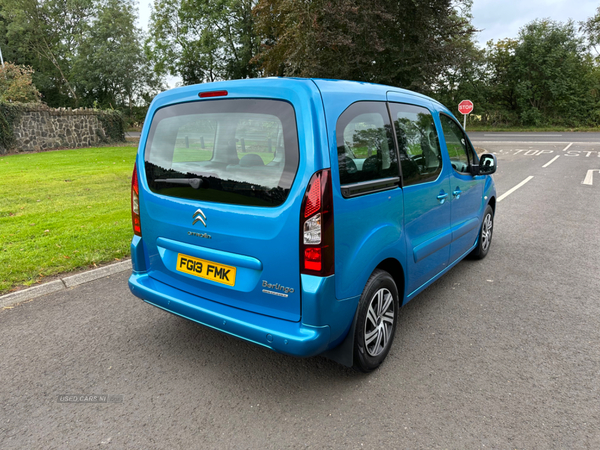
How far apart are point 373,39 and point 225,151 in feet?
62.3

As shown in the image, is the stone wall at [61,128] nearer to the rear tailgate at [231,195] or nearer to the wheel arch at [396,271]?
the rear tailgate at [231,195]

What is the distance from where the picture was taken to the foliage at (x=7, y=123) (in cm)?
1893

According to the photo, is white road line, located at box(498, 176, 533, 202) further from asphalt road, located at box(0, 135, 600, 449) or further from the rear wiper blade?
the rear wiper blade

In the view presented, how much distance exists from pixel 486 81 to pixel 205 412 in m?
48.8

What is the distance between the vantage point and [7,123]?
19109 mm

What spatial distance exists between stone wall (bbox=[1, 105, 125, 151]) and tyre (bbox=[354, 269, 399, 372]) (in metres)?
22.2

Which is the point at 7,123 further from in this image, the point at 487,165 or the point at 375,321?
the point at 375,321

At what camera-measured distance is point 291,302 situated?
2398mm

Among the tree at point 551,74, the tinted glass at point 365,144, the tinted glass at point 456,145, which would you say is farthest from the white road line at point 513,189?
the tree at point 551,74

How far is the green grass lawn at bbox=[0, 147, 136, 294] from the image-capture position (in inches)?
191

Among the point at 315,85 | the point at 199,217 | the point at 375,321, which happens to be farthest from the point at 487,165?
the point at 199,217

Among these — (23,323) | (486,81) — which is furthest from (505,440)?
(486,81)

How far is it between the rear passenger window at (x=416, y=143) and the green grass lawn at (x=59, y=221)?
3.81m

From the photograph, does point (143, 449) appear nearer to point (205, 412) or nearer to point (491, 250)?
point (205, 412)
